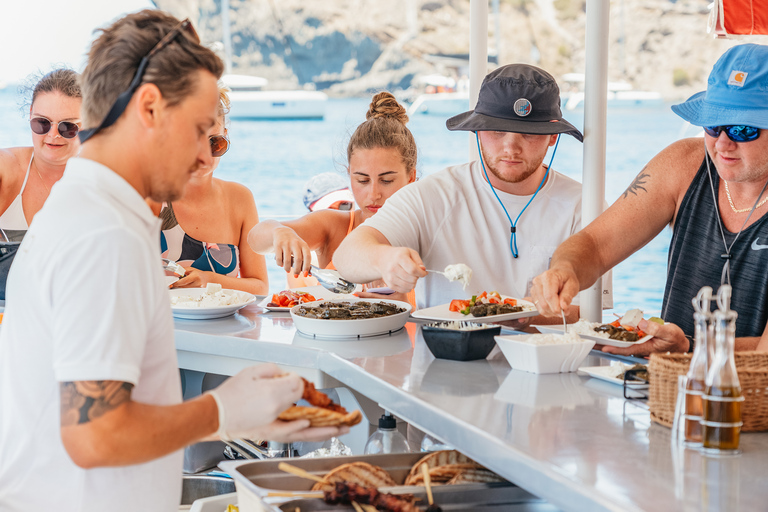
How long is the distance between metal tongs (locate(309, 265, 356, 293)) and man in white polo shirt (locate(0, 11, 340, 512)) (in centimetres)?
149

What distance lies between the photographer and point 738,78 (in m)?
2.17

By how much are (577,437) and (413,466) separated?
0.41 metres

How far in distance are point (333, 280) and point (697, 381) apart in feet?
5.72

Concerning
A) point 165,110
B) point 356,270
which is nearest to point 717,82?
point 356,270

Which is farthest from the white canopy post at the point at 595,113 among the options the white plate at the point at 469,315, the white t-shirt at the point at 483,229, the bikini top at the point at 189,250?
the bikini top at the point at 189,250

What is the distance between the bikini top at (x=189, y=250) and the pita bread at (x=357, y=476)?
222 centimetres

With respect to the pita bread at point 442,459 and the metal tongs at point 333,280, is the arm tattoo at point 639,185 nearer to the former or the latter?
the metal tongs at point 333,280

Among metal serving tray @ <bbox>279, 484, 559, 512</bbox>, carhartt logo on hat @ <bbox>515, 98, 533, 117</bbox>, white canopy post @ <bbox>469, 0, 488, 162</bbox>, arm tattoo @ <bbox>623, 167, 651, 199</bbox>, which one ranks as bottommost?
metal serving tray @ <bbox>279, 484, 559, 512</bbox>

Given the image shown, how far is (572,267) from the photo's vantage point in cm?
241

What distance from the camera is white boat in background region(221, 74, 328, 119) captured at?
108 ft

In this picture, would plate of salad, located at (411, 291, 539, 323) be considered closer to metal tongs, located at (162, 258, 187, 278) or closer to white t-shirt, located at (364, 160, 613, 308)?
white t-shirt, located at (364, 160, 613, 308)

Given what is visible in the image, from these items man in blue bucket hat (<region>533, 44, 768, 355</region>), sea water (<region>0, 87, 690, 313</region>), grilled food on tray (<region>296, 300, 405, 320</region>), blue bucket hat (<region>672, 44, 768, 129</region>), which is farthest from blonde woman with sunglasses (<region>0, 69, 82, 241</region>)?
sea water (<region>0, 87, 690, 313</region>)

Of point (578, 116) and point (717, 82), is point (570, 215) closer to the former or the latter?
point (717, 82)

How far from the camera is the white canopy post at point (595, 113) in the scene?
7.82ft
